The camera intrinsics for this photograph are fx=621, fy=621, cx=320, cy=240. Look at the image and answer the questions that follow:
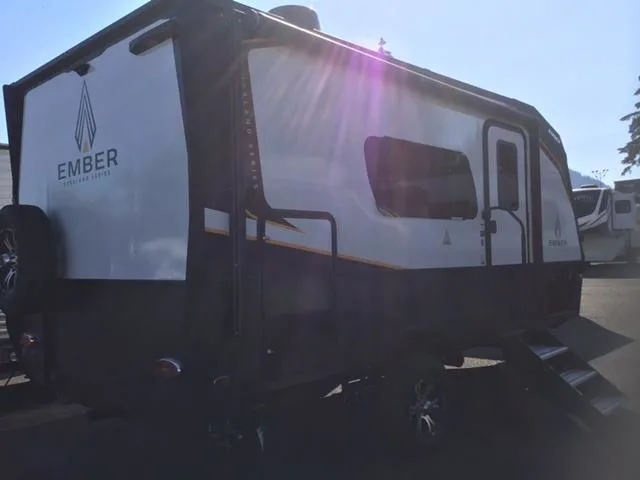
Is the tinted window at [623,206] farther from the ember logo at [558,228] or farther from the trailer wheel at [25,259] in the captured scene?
the trailer wheel at [25,259]

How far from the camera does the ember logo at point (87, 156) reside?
4098 mm

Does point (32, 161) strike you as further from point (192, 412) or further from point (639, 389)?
point (639, 389)

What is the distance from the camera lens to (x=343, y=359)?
4.09 meters

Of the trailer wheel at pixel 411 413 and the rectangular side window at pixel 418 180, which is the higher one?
the rectangular side window at pixel 418 180

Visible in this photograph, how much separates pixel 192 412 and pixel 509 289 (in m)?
3.57

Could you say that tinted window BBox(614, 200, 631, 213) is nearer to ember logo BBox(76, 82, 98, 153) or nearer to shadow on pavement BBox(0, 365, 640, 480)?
shadow on pavement BBox(0, 365, 640, 480)

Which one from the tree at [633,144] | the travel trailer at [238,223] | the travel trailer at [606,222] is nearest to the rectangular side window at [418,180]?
the travel trailer at [238,223]

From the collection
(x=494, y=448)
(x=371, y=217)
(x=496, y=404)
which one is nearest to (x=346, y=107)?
(x=371, y=217)

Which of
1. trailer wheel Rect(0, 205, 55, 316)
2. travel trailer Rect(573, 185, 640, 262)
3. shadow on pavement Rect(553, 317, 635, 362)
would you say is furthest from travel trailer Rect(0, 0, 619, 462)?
travel trailer Rect(573, 185, 640, 262)

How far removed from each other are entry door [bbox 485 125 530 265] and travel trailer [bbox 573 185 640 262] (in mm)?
15158

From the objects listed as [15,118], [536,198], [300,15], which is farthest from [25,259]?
[536,198]

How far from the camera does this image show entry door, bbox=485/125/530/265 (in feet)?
18.8

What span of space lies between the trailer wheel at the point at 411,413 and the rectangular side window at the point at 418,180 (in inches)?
49.7

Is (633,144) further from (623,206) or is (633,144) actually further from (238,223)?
(238,223)
